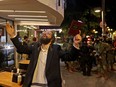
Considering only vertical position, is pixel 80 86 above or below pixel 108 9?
below

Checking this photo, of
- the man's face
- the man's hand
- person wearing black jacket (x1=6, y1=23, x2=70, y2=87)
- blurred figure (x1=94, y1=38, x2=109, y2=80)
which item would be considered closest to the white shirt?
person wearing black jacket (x1=6, y1=23, x2=70, y2=87)

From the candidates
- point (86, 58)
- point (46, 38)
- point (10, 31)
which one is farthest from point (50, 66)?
point (86, 58)

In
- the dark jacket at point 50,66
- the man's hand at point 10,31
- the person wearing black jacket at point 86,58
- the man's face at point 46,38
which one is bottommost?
the person wearing black jacket at point 86,58

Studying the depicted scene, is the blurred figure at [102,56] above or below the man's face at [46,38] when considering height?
below

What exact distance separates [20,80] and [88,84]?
5724 millimetres

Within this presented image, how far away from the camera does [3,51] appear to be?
9289 mm

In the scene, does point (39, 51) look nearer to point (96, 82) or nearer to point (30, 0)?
point (30, 0)

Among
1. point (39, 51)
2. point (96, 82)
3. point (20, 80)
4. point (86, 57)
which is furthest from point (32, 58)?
point (86, 57)

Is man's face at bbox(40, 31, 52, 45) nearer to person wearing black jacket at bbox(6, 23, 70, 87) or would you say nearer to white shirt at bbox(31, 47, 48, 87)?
person wearing black jacket at bbox(6, 23, 70, 87)

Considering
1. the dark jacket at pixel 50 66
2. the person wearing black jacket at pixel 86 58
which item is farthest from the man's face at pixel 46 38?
the person wearing black jacket at pixel 86 58

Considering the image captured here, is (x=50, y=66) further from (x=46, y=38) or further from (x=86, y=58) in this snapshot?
(x=86, y=58)

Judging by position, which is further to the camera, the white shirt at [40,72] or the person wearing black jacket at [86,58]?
the person wearing black jacket at [86,58]

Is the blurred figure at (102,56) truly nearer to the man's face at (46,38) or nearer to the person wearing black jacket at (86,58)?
the person wearing black jacket at (86,58)

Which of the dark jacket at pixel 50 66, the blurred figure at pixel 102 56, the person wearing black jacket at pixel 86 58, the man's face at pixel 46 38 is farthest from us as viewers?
the person wearing black jacket at pixel 86 58
